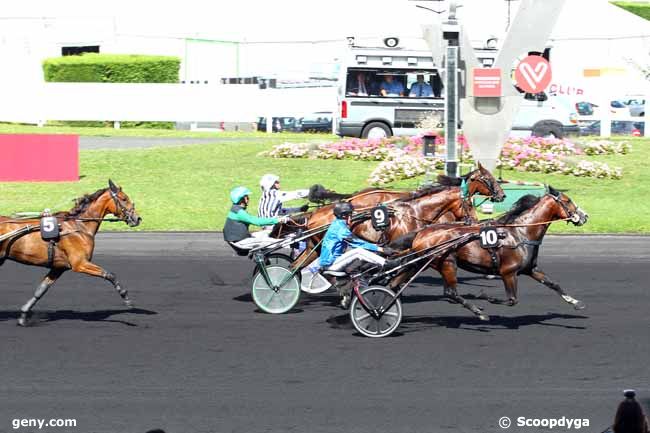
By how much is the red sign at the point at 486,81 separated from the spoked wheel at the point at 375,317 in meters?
11.0

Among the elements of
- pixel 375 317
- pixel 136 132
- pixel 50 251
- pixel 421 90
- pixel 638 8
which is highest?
pixel 638 8

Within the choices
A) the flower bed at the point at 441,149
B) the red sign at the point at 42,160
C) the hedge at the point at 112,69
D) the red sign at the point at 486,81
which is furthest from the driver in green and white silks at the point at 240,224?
the hedge at the point at 112,69

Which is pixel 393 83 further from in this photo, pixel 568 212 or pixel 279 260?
pixel 568 212

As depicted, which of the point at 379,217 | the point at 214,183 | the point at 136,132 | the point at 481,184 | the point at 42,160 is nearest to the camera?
the point at 379,217

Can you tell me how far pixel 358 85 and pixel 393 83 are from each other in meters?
0.90

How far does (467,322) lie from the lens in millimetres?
12523

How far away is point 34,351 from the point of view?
1105cm

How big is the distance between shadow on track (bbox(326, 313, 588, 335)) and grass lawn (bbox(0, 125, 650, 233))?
27.3ft

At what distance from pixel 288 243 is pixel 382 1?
26.6 m

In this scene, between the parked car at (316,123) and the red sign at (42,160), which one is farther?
the parked car at (316,123)

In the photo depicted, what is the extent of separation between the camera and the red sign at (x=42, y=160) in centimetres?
2447

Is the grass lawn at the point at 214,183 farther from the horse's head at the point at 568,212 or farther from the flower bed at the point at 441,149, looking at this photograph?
the horse's head at the point at 568,212

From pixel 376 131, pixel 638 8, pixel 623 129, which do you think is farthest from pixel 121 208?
pixel 638 8

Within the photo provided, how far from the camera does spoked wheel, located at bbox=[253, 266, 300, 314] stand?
12945 millimetres
